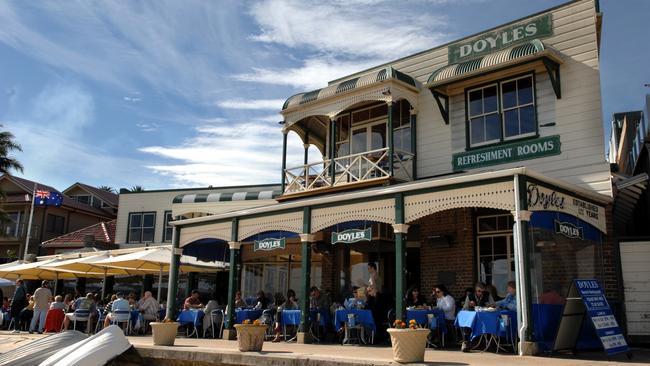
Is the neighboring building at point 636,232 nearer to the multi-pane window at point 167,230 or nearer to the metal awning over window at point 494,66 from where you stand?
the metal awning over window at point 494,66

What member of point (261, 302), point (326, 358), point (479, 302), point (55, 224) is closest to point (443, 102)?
point (479, 302)

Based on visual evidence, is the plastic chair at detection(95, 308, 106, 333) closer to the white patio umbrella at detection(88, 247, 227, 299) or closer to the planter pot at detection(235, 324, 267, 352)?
the white patio umbrella at detection(88, 247, 227, 299)

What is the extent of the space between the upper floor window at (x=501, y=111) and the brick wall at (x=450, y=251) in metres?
1.84

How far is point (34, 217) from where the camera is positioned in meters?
36.6

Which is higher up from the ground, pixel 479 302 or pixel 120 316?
pixel 479 302

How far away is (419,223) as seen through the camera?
13.9m

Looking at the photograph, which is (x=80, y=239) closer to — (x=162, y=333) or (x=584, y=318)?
(x=162, y=333)

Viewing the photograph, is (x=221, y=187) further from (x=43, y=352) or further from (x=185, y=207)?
(x=43, y=352)

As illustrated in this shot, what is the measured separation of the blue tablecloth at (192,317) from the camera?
14.3 m

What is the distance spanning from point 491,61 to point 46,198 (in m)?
29.5

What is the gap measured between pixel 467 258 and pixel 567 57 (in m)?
4.88

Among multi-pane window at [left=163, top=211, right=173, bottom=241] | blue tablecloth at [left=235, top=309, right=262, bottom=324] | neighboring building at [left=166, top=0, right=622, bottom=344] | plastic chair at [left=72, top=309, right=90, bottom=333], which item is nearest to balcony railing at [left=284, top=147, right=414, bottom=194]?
neighboring building at [left=166, top=0, right=622, bottom=344]

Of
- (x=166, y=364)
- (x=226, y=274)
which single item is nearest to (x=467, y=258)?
(x=166, y=364)

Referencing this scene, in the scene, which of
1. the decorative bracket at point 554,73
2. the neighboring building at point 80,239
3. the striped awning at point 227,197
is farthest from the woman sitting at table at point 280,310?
the neighboring building at point 80,239
